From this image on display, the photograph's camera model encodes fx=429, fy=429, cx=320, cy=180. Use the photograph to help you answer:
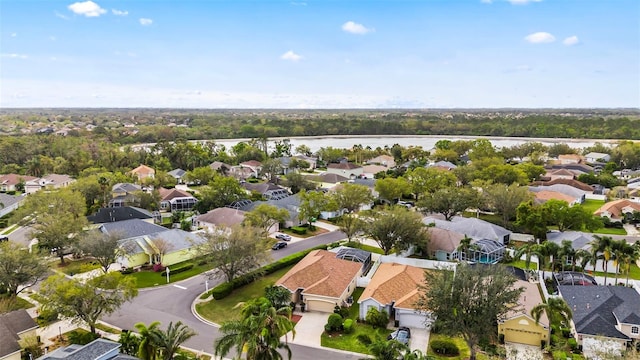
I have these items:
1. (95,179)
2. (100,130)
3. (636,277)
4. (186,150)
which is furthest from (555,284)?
(100,130)

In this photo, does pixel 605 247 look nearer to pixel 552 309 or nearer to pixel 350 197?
pixel 552 309

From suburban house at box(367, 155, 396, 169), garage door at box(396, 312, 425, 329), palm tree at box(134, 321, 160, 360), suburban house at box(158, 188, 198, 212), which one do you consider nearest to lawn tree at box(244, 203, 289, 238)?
garage door at box(396, 312, 425, 329)

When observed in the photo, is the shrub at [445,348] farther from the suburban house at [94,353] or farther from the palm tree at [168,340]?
the suburban house at [94,353]

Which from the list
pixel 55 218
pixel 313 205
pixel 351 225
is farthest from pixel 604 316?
pixel 55 218

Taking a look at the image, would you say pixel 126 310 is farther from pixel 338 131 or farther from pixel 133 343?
pixel 338 131

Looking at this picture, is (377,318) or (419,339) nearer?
(419,339)

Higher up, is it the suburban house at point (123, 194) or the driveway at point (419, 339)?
the suburban house at point (123, 194)

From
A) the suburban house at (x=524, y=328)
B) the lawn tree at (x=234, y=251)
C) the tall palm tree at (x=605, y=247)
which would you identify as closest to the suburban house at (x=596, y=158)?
the tall palm tree at (x=605, y=247)
